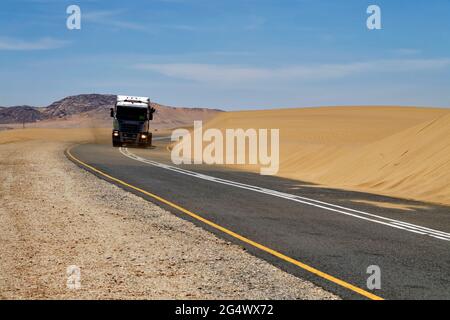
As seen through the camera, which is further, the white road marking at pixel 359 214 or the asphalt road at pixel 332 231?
the white road marking at pixel 359 214

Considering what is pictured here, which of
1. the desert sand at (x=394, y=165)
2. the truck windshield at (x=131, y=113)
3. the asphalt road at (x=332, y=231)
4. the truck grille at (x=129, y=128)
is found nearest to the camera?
the asphalt road at (x=332, y=231)

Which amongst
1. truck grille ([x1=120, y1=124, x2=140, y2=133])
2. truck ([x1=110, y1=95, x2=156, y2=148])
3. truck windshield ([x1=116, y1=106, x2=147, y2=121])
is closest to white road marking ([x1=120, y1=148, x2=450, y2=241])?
truck ([x1=110, y1=95, x2=156, y2=148])

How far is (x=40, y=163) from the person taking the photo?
26.2m

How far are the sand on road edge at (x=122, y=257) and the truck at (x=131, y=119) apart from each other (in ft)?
97.4

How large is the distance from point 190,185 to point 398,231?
9540mm

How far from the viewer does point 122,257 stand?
8.46 metres

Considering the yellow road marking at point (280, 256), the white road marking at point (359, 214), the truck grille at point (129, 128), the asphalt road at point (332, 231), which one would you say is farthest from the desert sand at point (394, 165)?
the truck grille at point (129, 128)

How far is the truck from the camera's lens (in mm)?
43656

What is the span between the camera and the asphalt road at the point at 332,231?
24.3 feet

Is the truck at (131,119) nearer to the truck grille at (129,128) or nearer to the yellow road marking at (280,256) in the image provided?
the truck grille at (129,128)

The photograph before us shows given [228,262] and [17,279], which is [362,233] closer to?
[228,262]

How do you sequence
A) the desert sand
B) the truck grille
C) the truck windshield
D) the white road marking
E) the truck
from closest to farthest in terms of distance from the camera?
the white road marking < the desert sand < the truck < the truck windshield < the truck grille

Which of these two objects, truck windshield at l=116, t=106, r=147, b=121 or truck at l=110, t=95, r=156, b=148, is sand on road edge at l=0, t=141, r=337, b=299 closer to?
truck at l=110, t=95, r=156, b=148
